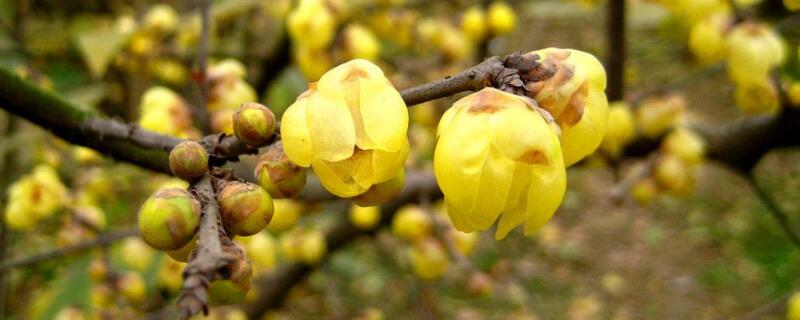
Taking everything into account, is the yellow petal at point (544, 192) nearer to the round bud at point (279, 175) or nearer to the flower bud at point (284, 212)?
the round bud at point (279, 175)

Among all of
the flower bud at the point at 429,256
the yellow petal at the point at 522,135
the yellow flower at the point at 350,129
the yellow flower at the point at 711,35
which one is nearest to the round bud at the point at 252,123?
the yellow flower at the point at 350,129

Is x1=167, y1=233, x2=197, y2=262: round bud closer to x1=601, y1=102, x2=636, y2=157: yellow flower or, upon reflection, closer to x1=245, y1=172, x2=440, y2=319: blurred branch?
x1=601, y1=102, x2=636, y2=157: yellow flower

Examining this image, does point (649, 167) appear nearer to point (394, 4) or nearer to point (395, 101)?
point (394, 4)

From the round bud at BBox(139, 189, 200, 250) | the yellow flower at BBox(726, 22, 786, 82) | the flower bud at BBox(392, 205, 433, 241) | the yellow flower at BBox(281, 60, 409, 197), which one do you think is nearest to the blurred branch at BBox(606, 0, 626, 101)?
the yellow flower at BBox(726, 22, 786, 82)

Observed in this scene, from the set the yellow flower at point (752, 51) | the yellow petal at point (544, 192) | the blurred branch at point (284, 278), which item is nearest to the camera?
the yellow petal at point (544, 192)

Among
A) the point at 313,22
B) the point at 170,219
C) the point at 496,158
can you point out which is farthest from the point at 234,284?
the point at 313,22

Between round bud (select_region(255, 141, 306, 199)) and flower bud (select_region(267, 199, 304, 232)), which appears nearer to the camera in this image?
round bud (select_region(255, 141, 306, 199))

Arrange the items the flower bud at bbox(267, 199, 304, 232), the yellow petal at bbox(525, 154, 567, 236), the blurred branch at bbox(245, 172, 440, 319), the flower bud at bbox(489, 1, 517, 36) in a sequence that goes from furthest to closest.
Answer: the blurred branch at bbox(245, 172, 440, 319) → the flower bud at bbox(489, 1, 517, 36) → the flower bud at bbox(267, 199, 304, 232) → the yellow petal at bbox(525, 154, 567, 236)
